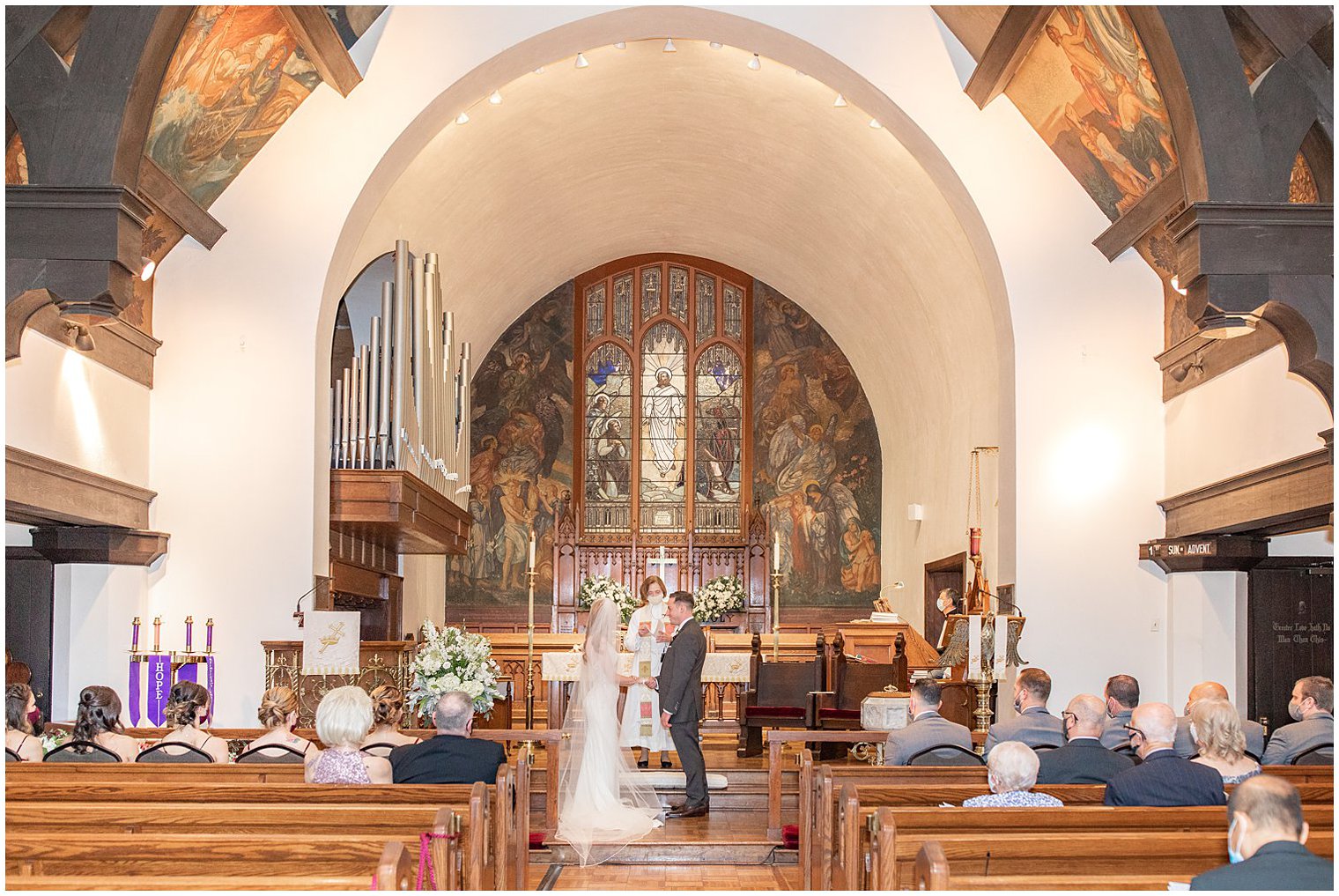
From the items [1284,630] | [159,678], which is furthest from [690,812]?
[1284,630]

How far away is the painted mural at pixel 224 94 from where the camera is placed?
26.8 ft

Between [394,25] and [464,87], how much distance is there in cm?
62

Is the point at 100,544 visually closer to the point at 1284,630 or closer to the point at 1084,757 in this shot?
the point at 1084,757

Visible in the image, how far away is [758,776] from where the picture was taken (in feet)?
34.6

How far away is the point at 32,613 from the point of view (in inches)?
383

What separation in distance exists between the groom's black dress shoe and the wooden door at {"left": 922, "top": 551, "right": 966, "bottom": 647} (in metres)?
5.95

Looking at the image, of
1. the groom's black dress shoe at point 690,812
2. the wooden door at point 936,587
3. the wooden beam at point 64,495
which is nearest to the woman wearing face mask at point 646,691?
the groom's black dress shoe at point 690,812

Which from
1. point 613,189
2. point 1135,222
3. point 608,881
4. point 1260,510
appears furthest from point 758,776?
point 613,189

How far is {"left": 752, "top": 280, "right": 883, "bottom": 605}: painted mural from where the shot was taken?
18344 millimetres

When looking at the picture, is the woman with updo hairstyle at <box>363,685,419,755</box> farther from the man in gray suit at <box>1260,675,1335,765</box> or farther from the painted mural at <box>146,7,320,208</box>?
the man in gray suit at <box>1260,675,1335,765</box>

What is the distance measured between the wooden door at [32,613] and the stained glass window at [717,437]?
32.4 ft

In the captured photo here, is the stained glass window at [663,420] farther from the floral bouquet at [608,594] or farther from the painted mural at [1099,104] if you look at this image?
the painted mural at [1099,104]

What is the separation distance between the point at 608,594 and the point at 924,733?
7563mm

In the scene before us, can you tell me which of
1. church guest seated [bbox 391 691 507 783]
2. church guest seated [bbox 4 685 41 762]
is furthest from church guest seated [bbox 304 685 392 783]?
church guest seated [bbox 4 685 41 762]
